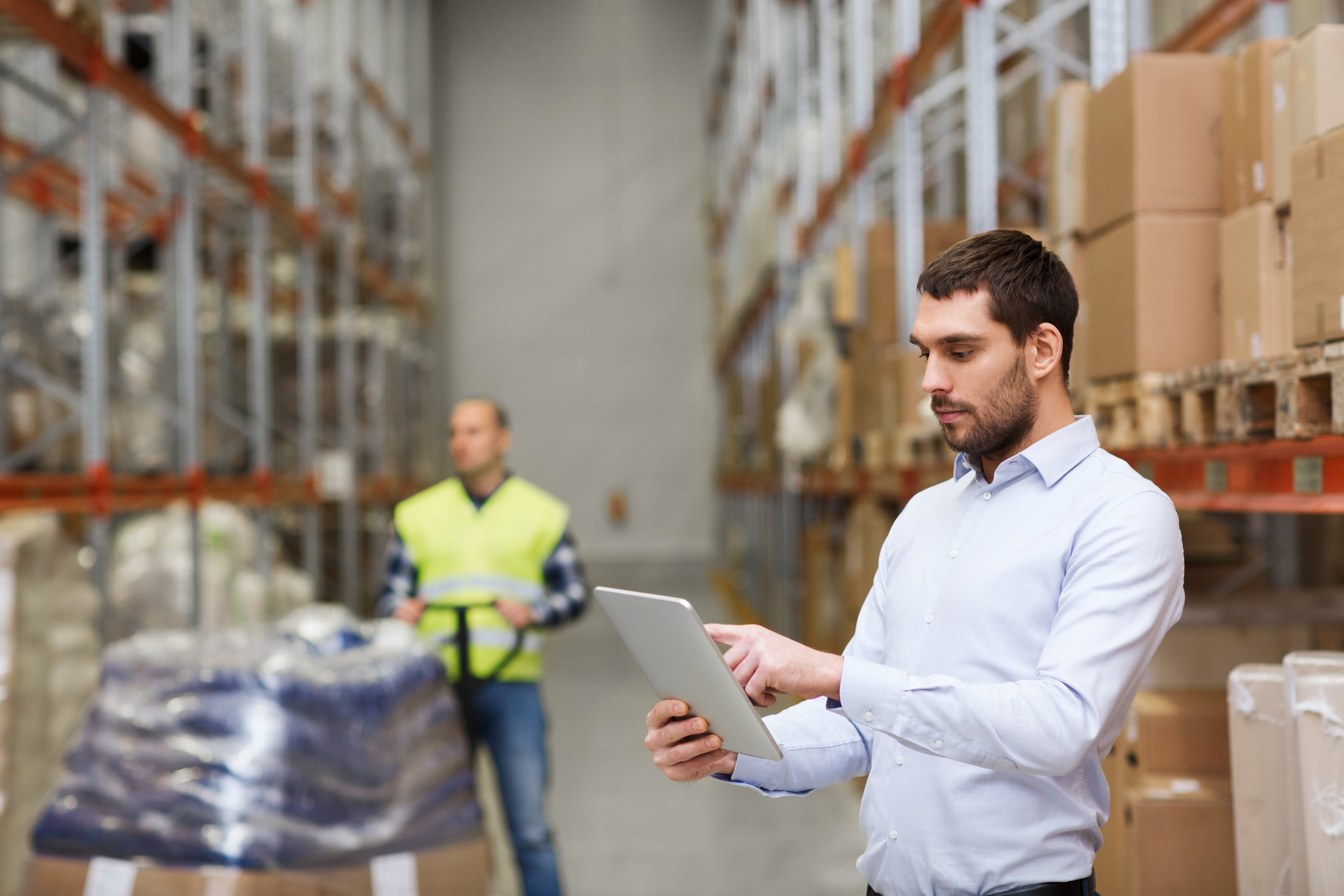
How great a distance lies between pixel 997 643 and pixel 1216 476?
1.60 metres

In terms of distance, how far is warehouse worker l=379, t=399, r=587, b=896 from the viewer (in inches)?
160

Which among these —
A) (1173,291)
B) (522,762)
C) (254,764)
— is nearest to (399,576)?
(522,762)

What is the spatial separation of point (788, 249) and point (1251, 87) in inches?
309

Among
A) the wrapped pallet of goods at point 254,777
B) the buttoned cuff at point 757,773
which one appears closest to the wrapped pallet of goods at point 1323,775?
the buttoned cuff at point 757,773

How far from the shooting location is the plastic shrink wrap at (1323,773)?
7.09 feet

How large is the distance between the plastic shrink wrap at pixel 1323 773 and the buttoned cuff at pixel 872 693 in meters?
1.09

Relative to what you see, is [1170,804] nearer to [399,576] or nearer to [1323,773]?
[1323,773]

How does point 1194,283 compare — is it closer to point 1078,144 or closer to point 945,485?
point 1078,144

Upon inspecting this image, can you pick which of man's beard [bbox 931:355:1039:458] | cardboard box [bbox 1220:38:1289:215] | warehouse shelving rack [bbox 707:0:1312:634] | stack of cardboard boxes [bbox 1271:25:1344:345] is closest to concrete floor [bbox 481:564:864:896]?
warehouse shelving rack [bbox 707:0:1312:634]

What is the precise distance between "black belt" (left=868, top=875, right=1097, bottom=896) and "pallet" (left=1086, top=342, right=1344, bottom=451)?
3.57 feet

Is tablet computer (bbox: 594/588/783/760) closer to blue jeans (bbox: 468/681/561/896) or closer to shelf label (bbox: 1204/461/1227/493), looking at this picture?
shelf label (bbox: 1204/461/1227/493)

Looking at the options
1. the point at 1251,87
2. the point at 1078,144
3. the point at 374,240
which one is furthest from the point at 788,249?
the point at 1251,87

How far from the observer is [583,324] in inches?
728

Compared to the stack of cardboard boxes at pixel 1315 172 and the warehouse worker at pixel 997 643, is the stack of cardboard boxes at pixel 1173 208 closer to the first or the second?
the stack of cardboard boxes at pixel 1315 172
